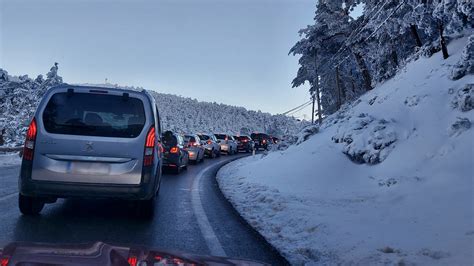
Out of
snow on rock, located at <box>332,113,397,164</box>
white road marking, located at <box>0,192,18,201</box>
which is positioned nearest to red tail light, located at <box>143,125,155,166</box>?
white road marking, located at <box>0,192,18,201</box>

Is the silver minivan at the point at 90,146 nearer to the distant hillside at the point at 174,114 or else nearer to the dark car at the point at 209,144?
the dark car at the point at 209,144

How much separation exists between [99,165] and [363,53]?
22.8 metres

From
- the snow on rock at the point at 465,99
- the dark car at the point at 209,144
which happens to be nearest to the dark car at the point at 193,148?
the dark car at the point at 209,144

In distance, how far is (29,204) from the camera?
23.1 ft

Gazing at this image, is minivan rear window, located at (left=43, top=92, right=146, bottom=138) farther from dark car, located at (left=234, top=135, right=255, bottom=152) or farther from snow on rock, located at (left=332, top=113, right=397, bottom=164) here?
dark car, located at (left=234, top=135, right=255, bottom=152)

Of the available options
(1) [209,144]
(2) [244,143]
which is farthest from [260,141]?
(1) [209,144]

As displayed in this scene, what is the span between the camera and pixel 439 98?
1246cm

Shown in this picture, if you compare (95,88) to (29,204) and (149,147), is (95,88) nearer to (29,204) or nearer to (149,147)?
(149,147)

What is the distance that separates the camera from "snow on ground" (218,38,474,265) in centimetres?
564

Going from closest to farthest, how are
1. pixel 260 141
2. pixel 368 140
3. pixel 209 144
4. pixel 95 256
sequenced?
pixel 95 256 → pixel 368 140 → pixel 209 144 → pixel 260 141

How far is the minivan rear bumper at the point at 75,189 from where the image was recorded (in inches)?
251

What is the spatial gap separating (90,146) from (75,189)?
656mm

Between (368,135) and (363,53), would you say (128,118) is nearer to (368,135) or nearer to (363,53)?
(368,135)

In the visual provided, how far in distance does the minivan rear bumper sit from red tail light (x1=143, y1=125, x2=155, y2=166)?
38 centimetres
